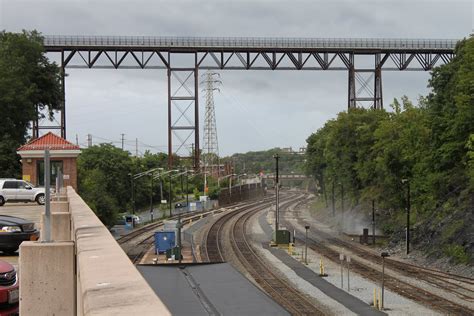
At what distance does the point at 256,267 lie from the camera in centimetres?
4062

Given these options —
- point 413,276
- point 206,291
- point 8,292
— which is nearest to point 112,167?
point 413,276

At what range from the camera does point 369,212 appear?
68.8 metres

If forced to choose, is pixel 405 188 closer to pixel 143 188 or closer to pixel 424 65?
pixel 424 65

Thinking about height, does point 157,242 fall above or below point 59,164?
below

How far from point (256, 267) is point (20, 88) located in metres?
26.4

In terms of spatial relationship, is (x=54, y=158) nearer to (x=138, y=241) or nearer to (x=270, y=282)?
(x=270, y=282)

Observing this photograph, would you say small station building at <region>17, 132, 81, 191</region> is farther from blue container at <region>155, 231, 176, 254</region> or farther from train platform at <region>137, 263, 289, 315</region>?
train platform at <region>137, 263, 289, 315</region>

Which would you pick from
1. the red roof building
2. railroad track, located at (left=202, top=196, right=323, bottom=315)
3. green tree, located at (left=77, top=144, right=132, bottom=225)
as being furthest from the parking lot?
green tree, located at (left=77, top=144, right=132, bottom=225)

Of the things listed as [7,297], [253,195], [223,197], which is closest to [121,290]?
[7,297]

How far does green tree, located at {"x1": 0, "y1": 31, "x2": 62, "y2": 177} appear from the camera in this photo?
167 ft

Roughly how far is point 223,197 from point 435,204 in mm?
64642

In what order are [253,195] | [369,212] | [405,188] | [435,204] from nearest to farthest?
[435,204], [405,188], [369,212], [253,195]

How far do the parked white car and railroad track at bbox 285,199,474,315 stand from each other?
19306 millimetres

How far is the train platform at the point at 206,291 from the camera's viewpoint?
10.9 metres
